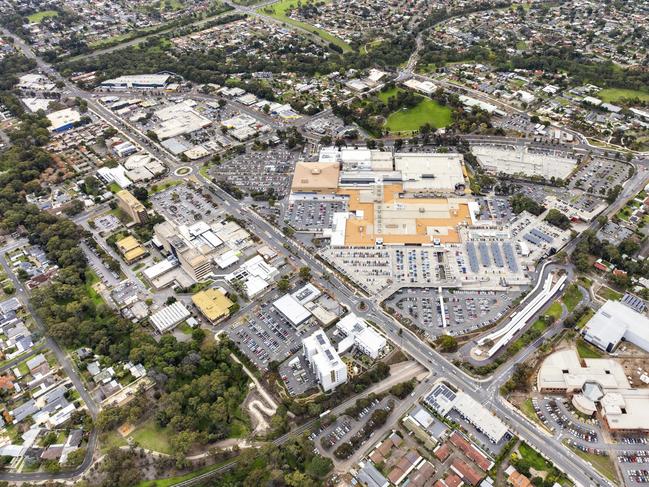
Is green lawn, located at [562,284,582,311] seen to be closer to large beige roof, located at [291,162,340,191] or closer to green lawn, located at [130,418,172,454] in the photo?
large beige roof, located at [291,162,340,191]

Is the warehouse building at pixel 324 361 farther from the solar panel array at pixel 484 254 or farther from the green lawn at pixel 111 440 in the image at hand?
the solar panel array at pixel 484 254

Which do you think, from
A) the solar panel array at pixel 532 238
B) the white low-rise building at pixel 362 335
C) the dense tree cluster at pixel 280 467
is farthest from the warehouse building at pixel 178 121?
the dense tree cluster at pixel 280 467

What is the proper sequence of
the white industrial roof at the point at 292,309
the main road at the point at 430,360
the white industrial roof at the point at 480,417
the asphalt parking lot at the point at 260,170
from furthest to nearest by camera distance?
the asphalt parking lot at the point at 260,170
the white industrial roof at the point at 292,309
the white industrial roof at the point at 480,417
the main road at the point at 430,360

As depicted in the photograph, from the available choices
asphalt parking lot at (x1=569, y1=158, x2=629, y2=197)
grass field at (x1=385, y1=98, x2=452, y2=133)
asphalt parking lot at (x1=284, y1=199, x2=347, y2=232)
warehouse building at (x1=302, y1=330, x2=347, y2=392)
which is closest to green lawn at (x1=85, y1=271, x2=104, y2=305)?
asphalt parking lot at (x1=284, y1=199, x2=347, y2=232)

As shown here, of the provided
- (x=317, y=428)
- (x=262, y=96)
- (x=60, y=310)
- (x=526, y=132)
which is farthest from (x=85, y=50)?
(x=317, y=428)

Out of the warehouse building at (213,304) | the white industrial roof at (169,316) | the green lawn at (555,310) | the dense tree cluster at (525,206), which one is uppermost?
the dense tree cluster at (525,206)

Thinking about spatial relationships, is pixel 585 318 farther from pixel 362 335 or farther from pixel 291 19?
pixel 291 19

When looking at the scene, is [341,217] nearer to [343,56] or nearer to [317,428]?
[317,428]
